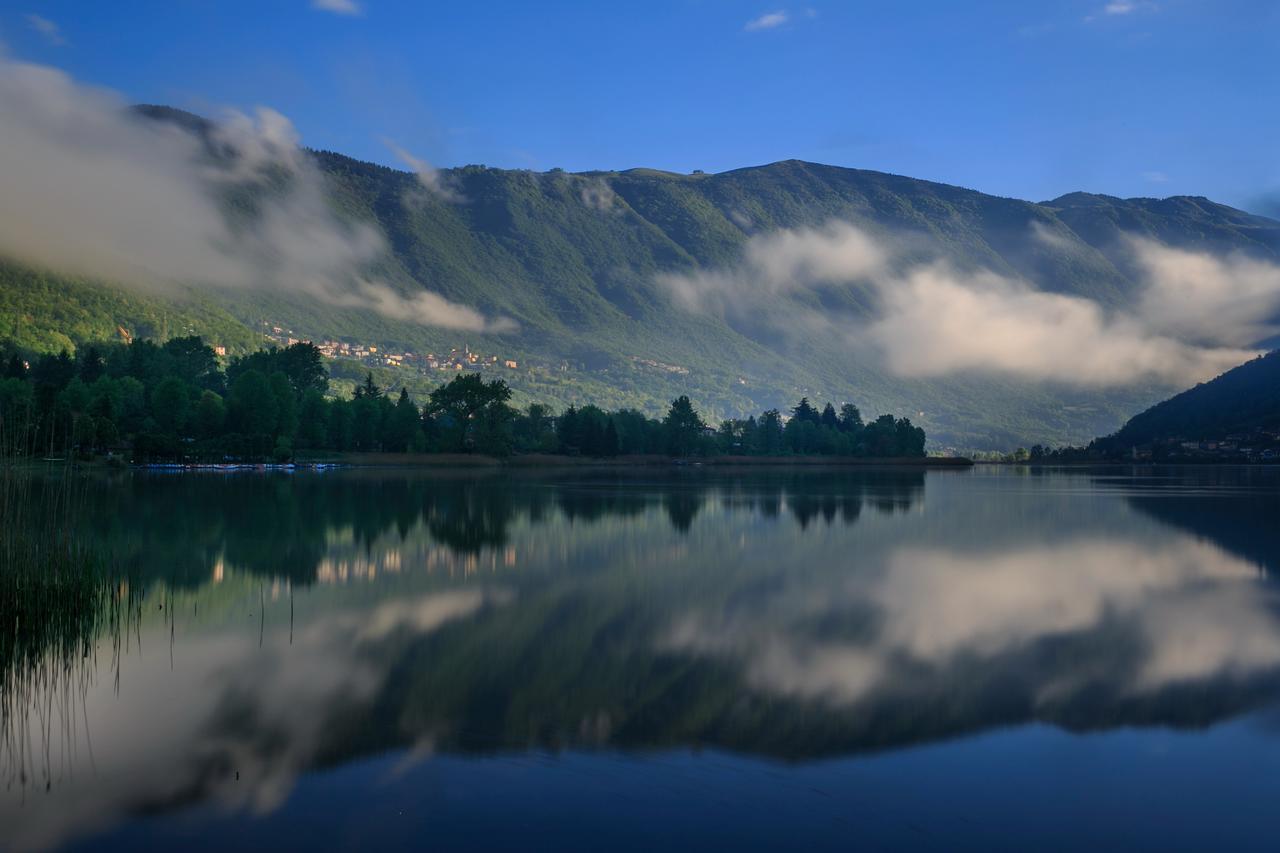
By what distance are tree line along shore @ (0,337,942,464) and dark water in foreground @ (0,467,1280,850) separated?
68669 mm

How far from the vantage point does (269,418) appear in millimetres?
122000

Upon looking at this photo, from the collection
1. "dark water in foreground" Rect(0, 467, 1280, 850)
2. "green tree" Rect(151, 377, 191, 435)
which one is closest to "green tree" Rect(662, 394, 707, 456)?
"green tree" Rect(151, 377, 191, 435)

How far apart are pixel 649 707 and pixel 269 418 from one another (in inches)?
4638

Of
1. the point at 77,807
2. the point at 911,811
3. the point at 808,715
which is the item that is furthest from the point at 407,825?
the point at 808,715

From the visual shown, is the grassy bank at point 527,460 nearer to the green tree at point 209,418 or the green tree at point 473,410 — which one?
the green tree at point 473,410

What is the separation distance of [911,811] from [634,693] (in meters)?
5.18

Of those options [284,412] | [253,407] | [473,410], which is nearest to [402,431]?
[473,410]

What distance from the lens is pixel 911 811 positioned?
10.1m

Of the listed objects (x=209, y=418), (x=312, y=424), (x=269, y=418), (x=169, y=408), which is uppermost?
(x=169, y=408)

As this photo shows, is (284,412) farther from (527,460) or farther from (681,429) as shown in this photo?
(681,429)

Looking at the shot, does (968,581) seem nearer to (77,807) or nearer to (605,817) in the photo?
(605,817)

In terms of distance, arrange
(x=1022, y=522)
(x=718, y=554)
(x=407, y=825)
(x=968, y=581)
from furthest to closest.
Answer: (x=1022, y=522) < (x=718, y=554) < (x=968, y=581) < (x=407, y=825)

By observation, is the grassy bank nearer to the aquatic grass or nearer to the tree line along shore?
the tree line along shore

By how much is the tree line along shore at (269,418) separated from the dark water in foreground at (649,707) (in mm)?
68669
